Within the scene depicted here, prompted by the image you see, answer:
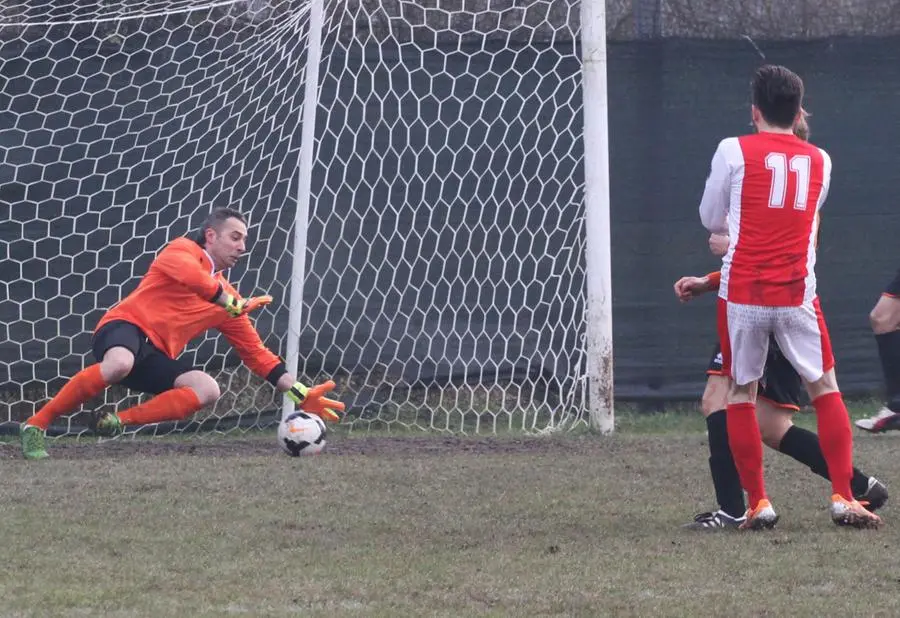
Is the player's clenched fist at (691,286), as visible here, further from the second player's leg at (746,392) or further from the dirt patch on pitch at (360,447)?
the dirt patch on pitch at (360,447)

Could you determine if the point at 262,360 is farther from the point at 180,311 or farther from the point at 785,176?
the point at 785,176

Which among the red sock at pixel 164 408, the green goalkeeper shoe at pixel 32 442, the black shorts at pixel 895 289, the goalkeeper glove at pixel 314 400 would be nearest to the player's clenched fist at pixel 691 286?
the goalkeeper glove at pixel 314 400

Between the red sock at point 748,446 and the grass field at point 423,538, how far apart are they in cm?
17

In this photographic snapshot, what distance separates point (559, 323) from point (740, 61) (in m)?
1.76

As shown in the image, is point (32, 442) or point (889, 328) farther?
point (889, 328)

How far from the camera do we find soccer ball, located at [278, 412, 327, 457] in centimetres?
616

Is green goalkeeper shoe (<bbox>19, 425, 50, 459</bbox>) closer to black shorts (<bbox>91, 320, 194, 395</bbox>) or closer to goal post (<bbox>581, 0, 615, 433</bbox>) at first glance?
black shorts (<bbox>91, 320, 194, 395</bbox>)

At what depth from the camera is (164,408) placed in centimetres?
649

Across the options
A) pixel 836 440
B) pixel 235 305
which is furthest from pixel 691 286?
pixel 235 305

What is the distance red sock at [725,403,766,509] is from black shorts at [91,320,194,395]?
3021 mm

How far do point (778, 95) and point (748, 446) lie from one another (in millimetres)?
1067

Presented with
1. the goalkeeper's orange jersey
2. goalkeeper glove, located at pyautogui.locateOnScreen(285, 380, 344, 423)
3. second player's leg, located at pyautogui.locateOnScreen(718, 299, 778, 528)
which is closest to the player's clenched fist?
second player's leg, located at pyautogui.locateOnScreen(718, 299, 778, 528)

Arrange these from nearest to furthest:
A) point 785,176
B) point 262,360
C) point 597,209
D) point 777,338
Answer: point 785,176 < point 777,338 < point 262,360 < point 597,209

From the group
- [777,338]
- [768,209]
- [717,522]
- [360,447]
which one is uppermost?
[768,209]
